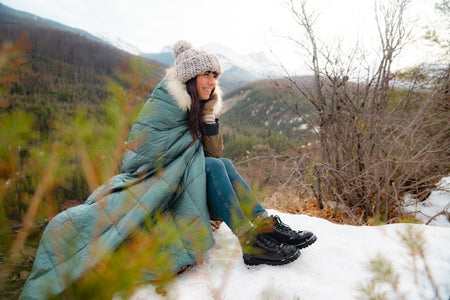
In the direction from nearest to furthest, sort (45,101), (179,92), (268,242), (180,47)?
1. (45,101)
2. (268,242)
3. (179,92)
4. (180,47)

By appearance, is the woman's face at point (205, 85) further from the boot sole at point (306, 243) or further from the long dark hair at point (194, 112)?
the boot sole at point (306, 243)

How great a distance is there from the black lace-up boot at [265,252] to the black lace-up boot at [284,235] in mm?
89

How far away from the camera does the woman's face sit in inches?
75.1

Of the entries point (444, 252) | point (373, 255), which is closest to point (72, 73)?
point (373, 255)

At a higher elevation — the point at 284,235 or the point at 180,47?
the point at 180,47

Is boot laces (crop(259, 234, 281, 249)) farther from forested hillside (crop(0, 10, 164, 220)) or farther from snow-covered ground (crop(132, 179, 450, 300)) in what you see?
forested hillside (crop(0, 10, 164, 220))

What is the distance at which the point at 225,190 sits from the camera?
1.57 metres

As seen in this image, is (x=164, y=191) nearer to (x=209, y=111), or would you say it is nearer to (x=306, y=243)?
(x=209, y=111)

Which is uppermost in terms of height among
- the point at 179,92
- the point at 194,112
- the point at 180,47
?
the point at 180,47

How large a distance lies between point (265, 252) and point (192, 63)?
1.41 meters

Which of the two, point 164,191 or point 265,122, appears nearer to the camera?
point 164,191

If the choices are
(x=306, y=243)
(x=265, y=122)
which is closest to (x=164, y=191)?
(x=306, y=243)

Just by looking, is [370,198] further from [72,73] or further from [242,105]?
[242,105]

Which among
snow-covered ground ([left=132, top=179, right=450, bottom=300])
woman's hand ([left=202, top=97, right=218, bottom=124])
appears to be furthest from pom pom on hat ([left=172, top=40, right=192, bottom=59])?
snow-covered ground ([left=132, top=179, right=450, bottom=300])
